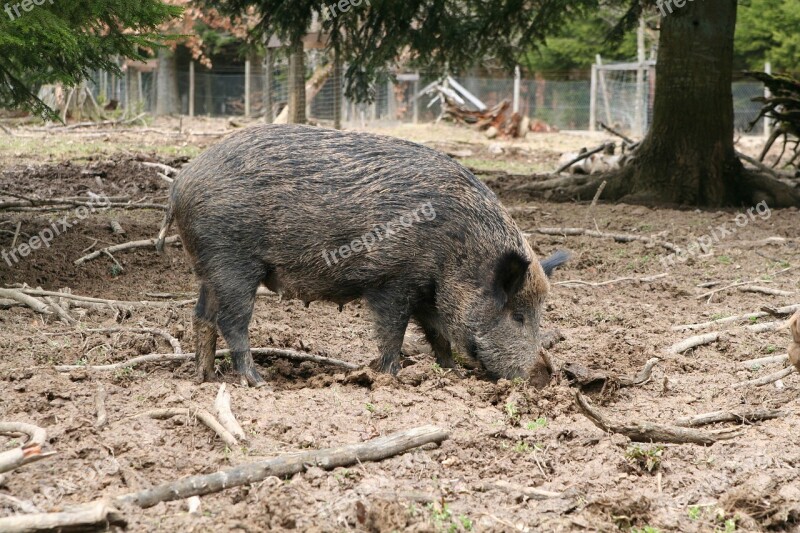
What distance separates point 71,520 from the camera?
10.3ft

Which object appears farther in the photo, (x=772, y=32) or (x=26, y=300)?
(x=772, y=32)

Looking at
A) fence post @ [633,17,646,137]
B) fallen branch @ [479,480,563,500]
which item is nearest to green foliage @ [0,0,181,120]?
fallen branch @ [479,480,563,500]

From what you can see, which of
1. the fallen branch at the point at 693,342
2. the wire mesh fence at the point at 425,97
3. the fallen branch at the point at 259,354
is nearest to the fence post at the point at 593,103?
the wire mesh fence at the point at 425,97

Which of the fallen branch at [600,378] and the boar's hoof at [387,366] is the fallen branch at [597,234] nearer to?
the fallen branch at [600,378]

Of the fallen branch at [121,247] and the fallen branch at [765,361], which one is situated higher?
the fallen branch at [121,247]

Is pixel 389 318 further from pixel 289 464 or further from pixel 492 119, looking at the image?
pixel 492 119

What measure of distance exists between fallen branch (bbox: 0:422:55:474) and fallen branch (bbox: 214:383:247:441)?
2.44ft

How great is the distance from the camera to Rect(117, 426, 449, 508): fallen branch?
3559mm

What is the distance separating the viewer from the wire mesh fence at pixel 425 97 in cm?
3351

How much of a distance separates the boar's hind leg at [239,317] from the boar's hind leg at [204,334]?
0.09 meters

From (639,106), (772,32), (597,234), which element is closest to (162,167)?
(597,234)

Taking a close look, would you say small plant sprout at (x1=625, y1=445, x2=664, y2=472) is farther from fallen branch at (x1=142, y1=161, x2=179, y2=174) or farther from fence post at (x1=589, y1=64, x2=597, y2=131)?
fence post at (x1=589, y1=64, x2=597, y2=131)

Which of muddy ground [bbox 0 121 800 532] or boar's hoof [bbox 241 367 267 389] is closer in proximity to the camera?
muddy ground [bbox 0 121 800 532]

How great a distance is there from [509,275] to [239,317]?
1.57 metres
